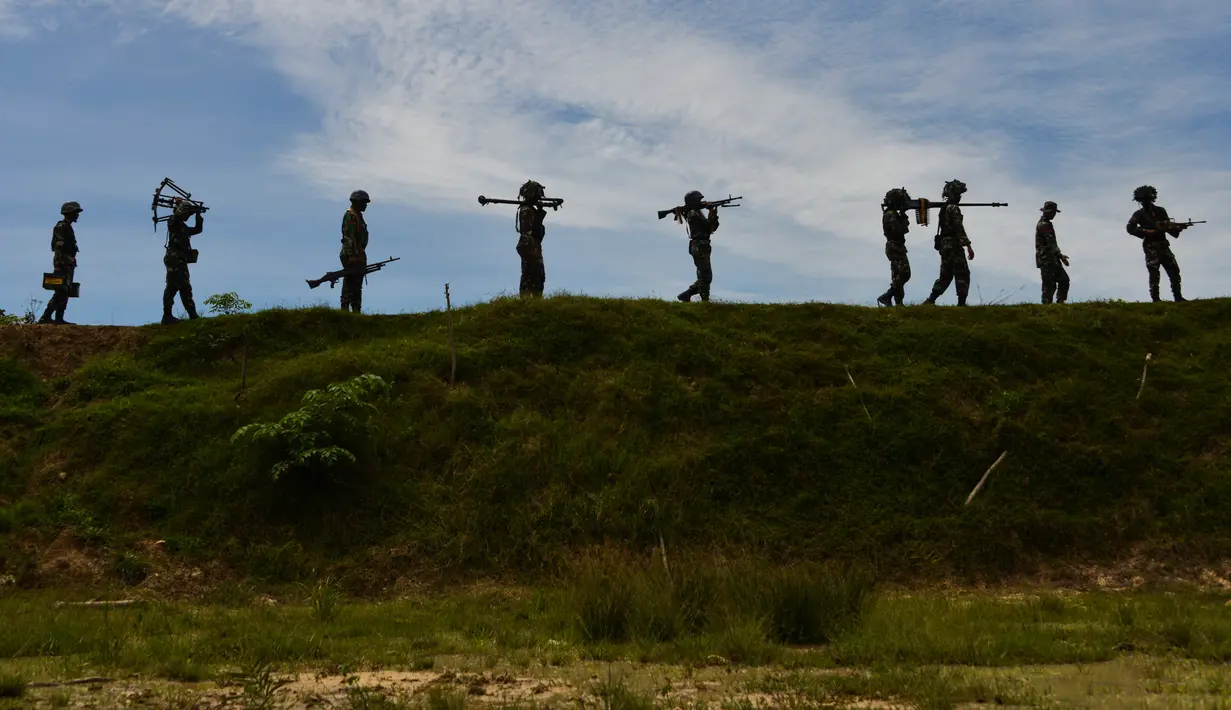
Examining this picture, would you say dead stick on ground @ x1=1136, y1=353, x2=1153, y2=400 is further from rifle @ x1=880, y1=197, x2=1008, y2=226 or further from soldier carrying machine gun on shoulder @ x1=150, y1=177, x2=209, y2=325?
soldier carrying machine gun on shoulder @ x1=150, y1=177, x2=209, y2=325

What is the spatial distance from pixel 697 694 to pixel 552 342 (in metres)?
9.60

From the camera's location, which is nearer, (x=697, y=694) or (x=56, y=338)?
(x=697, y=694)

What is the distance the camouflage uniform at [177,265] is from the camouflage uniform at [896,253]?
506 inches

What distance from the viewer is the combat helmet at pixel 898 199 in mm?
19516

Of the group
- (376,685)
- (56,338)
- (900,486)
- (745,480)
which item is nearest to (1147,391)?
(900,486)

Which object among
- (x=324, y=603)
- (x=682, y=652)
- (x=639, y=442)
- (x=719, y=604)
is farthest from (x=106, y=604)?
(x=639, y=442)

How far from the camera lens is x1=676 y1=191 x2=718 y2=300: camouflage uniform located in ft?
62.8

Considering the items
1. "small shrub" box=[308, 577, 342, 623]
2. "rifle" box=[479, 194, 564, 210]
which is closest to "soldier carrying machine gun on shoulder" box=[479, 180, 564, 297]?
"rifle" box=[479, 194, 564, 210]

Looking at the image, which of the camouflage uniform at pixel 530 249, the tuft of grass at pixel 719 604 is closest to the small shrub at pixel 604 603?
the tuft of grass at pixel 719 604

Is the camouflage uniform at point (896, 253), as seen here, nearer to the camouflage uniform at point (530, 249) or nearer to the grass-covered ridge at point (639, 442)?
the grass-covered ridge at point (639, 442)

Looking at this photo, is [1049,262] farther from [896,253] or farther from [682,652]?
[682,652]

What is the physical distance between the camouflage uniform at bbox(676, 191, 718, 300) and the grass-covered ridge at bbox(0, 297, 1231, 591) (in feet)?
6.68

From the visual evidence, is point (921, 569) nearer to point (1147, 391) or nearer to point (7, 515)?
point (1147, 391)

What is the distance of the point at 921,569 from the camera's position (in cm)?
1242
